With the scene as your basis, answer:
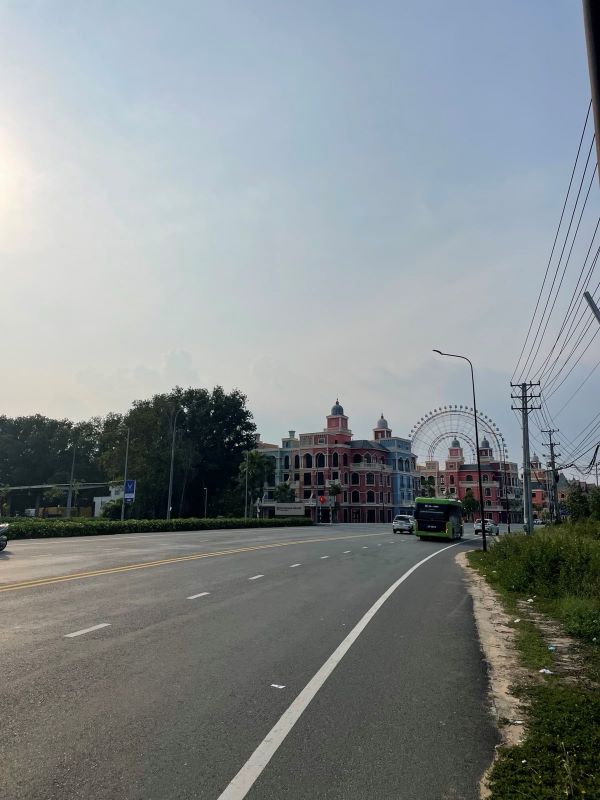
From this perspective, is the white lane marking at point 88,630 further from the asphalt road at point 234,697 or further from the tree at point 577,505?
the tree at point 577,505

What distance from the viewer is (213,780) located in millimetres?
4309

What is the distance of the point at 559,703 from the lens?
6055 mm

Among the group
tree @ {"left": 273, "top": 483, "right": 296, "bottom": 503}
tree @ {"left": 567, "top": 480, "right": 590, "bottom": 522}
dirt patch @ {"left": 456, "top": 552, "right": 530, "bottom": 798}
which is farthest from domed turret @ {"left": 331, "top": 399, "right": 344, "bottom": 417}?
dirt patch @ {"left": 456, "top": 552, "right": 530, "bottom": 798}

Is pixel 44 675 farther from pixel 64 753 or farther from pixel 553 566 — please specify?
pixel 553 566

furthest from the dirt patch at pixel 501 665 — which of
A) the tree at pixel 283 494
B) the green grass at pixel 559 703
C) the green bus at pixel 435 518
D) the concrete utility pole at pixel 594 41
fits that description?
the tree at pixel 283 494

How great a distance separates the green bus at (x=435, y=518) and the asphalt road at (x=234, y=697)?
32651 millimetres

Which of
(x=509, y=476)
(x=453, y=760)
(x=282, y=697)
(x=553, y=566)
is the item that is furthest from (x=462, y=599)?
(x=509, y=476)

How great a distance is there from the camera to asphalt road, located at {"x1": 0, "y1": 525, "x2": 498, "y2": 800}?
4367 mm

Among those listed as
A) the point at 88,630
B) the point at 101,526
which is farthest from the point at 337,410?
the point at 88,630

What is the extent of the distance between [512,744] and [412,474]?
398 feet

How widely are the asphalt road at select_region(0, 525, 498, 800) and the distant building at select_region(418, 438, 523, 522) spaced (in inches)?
4566

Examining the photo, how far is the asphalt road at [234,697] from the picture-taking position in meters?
4.37

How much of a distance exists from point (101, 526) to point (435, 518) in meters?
25.1

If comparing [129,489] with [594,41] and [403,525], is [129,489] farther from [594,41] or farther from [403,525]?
[594,41]
